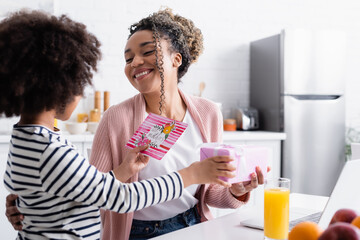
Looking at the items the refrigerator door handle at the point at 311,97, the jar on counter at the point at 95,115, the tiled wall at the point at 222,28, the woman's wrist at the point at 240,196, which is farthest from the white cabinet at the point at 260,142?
the woman's wrist at the point at 240,196

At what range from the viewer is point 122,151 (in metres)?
1.58

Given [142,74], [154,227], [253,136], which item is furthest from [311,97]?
[154,227]

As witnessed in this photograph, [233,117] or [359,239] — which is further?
[233,117]

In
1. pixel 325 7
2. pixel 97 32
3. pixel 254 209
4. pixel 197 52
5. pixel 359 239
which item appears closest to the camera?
pixel 359 239

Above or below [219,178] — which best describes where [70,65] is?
above

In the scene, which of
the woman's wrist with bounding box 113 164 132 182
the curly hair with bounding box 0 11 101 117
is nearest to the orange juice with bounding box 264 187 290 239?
the woman's wrist with bounding box 113 164 132 182

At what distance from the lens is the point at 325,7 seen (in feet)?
14.0

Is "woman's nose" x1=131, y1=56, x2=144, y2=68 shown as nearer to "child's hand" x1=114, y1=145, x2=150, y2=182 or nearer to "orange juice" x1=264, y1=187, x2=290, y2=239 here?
"child's hand" x1=114, y1=145, x2=150, y2=182

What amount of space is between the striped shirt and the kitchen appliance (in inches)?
103

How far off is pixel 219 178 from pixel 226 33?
2899 mm

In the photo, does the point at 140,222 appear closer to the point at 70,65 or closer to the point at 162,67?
the point at 162,67

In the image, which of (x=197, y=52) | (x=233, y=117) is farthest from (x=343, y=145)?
(x=197, y=52)

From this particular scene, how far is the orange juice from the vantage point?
3.40 feet

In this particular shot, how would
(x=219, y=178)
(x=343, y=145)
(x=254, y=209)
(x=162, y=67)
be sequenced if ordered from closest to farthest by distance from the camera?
1. (x=219, y=178)
2. (x=254, y=209)
3. (x=162, y=67)
4. (x=343, y=145)
